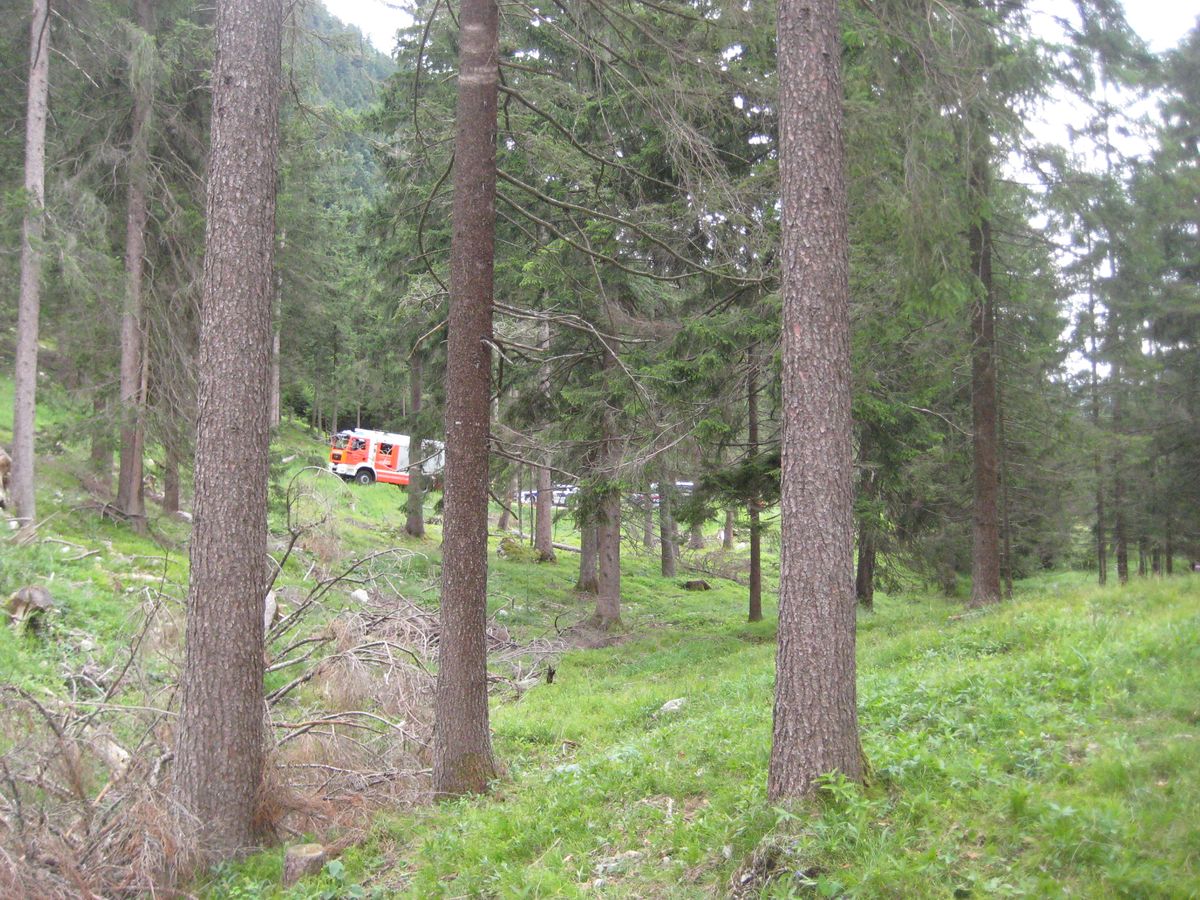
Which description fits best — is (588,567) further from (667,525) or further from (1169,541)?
(1169,541)

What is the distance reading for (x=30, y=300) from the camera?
44.4 feet

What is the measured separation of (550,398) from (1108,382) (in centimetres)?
1308

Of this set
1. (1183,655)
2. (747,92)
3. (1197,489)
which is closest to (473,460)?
(747,92)

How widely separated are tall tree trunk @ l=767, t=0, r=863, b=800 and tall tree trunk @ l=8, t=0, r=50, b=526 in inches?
500

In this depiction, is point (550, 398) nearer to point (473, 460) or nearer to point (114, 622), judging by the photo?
point (114, 622)

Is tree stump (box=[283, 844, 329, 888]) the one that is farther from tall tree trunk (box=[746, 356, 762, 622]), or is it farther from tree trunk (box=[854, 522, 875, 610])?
tree trunk (box=[854, 522, 875, 610])

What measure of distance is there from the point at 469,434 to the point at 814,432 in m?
2.97

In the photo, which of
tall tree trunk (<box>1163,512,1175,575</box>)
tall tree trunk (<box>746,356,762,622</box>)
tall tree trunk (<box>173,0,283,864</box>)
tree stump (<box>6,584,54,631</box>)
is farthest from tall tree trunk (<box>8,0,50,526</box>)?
tall tree trunk (<box>1163,512,1175,575</box>)

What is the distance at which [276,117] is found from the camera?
6.23 meters

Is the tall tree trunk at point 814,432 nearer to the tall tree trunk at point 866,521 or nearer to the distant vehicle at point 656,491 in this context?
the tall tree trunk at point 866,521

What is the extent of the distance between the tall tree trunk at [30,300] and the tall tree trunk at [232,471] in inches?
363

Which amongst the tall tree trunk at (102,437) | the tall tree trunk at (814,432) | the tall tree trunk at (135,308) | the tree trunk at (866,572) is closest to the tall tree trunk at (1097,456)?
the tree trunk at (866,572)

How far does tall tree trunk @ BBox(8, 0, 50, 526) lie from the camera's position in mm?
13273

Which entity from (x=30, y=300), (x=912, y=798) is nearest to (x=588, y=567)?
(x=30, y=300)
